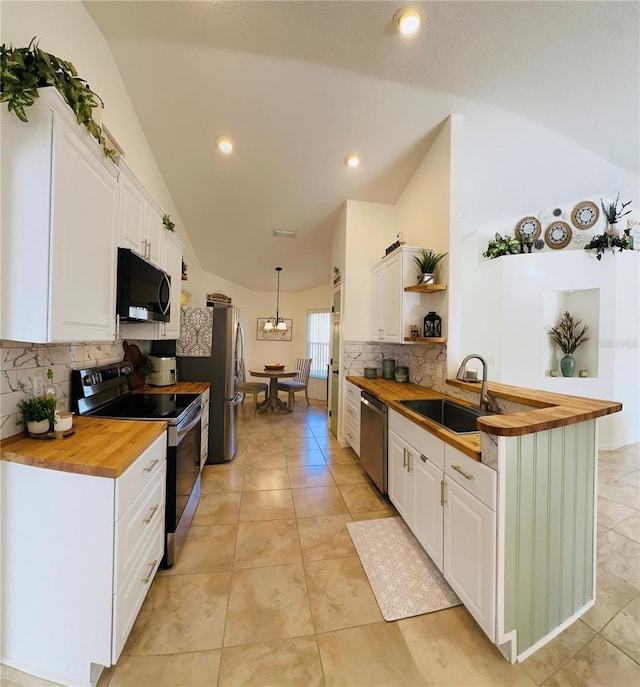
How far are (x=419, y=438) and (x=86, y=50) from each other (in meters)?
3.23

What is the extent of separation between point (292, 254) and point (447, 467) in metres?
4.13

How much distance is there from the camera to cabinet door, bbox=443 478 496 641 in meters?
1.17

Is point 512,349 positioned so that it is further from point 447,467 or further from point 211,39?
point 211,39

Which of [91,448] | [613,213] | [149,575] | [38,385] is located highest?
[613,213]

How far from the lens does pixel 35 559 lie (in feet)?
3.50

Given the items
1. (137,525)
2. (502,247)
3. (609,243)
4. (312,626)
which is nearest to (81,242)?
(137,525)

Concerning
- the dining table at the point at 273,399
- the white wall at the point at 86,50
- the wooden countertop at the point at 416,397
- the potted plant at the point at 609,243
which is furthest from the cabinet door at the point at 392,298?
the potted plant at the point at 609,243

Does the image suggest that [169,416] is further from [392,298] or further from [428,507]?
[392,298]

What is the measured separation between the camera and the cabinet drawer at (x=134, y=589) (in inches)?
42.3

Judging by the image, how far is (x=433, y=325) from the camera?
2.60 m

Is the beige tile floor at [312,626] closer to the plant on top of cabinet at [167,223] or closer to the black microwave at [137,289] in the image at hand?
the black microwave at [137,289]

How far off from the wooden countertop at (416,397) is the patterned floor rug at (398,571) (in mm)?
881

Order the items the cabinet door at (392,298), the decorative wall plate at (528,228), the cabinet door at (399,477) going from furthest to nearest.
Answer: the decorative wall plate at (528,228), the cabinet door at (392,298), the cabinet door at (399,477)

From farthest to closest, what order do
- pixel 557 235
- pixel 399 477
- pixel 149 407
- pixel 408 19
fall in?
pixel 557 235, pixel 399 477, pixel 149 407, pixel 408 19
